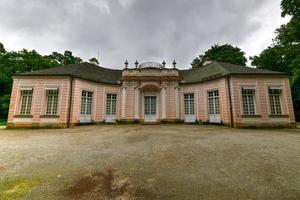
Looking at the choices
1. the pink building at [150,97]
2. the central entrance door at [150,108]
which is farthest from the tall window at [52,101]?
the central entrance door at [150,108]

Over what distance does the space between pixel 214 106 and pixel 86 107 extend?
1137 centimetres

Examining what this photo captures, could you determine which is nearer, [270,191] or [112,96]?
[270,191]

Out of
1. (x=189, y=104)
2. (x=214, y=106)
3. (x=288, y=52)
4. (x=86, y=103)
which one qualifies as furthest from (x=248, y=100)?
(x=86, y=103)

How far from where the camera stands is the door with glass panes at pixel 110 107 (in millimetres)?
14375

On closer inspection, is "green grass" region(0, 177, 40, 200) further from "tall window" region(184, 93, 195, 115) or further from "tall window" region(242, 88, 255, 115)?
"tall window" region(242, 88, 255, 115)

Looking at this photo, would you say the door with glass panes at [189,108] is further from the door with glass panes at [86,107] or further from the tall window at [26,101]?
the tall window at [26,101]

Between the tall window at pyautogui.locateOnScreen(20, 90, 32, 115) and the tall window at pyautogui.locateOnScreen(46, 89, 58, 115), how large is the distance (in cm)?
141

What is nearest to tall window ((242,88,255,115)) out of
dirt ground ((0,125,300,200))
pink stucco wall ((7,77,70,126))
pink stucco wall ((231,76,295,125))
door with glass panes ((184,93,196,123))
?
pink stucco wall ((231,76,295,125))

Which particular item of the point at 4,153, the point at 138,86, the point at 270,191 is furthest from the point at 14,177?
the point at 138,86

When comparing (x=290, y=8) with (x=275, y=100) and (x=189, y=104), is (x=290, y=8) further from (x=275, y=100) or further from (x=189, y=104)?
(x=189, y=104)

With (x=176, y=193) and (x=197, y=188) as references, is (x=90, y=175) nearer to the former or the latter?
(x=176, y=193)

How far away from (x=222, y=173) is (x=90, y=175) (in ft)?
9.84

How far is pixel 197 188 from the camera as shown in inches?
108

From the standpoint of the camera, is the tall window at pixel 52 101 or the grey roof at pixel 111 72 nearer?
the tall window at pixel 52 101
